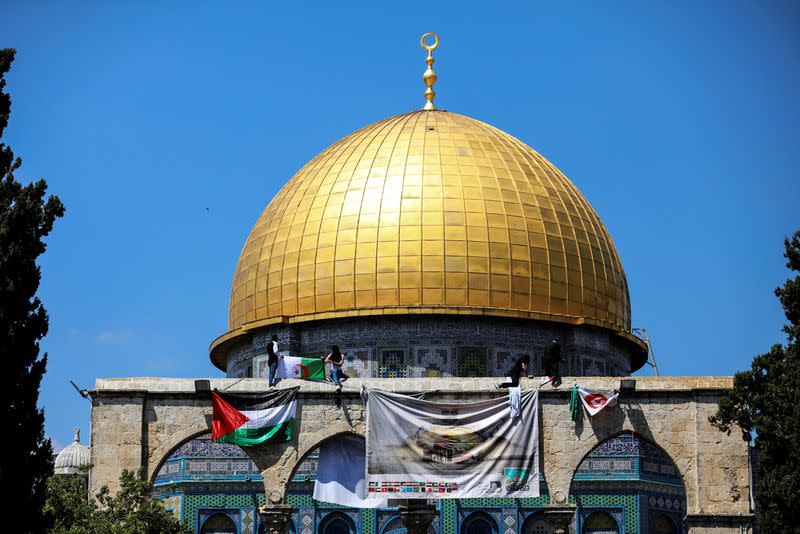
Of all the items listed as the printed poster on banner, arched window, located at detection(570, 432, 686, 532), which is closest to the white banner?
the printed poster on banner

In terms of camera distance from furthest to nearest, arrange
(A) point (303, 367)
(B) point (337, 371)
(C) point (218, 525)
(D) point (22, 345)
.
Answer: (C) point (218, 525), (A) point (303, 367), (B) point (337, 371), (D) point (22, 345)

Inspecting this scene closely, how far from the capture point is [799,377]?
24312mm

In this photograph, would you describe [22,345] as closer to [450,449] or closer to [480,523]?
[450,449]

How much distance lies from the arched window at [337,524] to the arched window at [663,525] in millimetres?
5785

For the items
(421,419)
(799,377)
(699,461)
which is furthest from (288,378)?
(799,377)

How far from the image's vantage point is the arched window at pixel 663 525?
34.7 meters

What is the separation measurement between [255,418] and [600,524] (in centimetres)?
922

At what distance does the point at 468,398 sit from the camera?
92.4ft

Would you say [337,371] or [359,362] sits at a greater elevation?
[359,362]

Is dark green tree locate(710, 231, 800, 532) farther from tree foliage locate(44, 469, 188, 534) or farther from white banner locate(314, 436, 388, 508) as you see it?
tree foliage locate(44, 469, 188, 534)

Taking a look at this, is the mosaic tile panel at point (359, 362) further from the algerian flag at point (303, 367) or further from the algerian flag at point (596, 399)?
the algerian flag at point (596, 399)

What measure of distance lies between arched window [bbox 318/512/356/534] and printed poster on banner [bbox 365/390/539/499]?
22.8ft

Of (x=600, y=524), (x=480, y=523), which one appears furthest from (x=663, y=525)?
(x=480, y=523)

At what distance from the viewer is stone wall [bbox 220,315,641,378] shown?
32438mm
